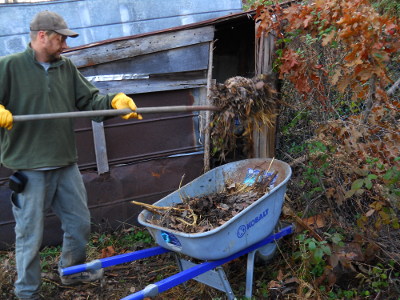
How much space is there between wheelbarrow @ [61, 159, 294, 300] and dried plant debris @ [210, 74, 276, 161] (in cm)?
52

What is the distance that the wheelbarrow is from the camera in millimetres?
3008

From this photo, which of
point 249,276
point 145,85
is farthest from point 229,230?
point 145,85

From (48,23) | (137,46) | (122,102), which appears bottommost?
(122,102)

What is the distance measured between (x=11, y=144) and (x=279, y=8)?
9.58 ft

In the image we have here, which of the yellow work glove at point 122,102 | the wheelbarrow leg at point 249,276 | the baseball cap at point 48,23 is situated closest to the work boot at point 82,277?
the wheelbarrow leg at point 249,276

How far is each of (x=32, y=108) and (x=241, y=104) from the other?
185cm

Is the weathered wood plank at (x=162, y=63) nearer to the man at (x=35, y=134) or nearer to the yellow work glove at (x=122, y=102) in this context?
the man at (x=35, y=134)

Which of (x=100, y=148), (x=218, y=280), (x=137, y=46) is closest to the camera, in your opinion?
(x=218, y=280)

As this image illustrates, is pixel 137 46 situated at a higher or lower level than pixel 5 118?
higher

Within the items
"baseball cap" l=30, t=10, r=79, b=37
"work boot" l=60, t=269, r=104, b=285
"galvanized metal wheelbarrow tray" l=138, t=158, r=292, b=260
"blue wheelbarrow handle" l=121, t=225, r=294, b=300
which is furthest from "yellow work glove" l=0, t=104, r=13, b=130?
"work boot" l=60, t=269, r=104, b=285

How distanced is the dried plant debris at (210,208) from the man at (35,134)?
79 centimetres

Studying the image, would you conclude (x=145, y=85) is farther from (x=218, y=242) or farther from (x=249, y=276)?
(x=249, y=276)

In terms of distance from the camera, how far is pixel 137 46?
184 inches

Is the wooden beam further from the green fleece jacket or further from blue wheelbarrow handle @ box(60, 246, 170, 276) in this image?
blue wheelbarrow handle @ box(60, 246, 170, 276)
